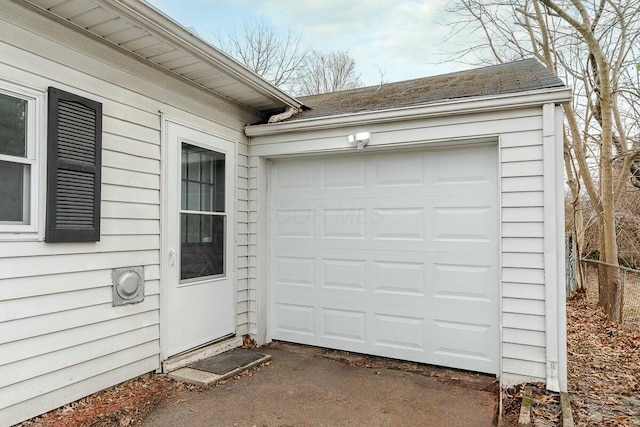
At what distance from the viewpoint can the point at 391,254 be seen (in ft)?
13.4

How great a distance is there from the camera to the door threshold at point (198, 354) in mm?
3570

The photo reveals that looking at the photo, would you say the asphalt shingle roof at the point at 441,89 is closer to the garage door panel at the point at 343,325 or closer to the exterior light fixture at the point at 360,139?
the exterior light fixture at the point at 360,139

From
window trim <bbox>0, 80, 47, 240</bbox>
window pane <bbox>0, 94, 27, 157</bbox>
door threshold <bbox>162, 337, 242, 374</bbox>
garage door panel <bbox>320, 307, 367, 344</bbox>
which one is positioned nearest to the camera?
window pane <bbox>0, 94, 27, 157</bbox>

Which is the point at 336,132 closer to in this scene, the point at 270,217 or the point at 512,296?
the point at 270,217

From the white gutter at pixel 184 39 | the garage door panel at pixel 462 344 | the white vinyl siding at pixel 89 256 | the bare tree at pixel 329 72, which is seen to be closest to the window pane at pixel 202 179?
the white vinyl siding at pixel 89 256

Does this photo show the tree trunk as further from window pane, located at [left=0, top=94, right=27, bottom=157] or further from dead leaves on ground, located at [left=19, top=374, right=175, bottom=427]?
window pane, located at [left=0, top=94, right=27, bottom=157]

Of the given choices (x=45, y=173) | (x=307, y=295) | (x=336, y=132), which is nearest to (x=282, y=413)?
(x=307, y=295)

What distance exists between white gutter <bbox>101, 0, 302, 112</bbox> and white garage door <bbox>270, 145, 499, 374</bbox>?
1013 mm

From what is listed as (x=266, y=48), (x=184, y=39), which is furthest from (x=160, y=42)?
(x=266, y=48)

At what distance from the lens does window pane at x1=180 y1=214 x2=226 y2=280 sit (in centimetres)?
384

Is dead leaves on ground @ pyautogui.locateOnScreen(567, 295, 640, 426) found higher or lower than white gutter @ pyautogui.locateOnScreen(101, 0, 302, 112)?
lower

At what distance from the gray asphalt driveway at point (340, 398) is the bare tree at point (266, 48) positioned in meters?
12.3

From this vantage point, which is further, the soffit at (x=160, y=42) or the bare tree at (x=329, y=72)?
the bare tree at (x=329, y=72)

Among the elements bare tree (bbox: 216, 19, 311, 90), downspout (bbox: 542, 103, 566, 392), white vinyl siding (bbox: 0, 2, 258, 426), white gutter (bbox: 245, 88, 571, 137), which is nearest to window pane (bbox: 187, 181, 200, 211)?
white vinyl siding (bbox: 0, 2, 258, 426)
